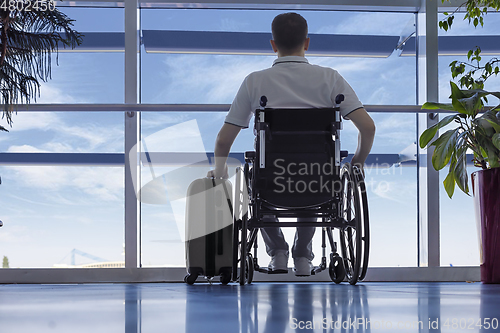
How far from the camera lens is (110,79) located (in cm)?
252

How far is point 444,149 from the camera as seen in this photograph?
A: 85.5 inches

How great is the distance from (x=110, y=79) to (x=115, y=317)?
1.78 metres

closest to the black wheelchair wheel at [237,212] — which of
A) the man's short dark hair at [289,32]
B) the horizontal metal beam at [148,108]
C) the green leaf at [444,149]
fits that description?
the man's short dark hair at [289,32]

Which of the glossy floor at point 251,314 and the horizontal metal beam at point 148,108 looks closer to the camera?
the glossy floor at point 251,314

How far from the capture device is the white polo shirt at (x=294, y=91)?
6.00 ft

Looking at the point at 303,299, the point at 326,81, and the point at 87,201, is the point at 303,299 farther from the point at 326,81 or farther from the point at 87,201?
the point at 87,201

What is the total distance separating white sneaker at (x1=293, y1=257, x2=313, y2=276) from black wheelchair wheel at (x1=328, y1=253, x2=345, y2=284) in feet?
0.38

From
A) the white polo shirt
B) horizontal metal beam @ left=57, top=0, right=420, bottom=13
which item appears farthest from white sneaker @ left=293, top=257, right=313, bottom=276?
horizontal metal beam @ left=57, top=0, right=420, bottom=13

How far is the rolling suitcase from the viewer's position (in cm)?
196

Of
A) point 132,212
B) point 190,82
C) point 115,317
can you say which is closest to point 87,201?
point 132,212

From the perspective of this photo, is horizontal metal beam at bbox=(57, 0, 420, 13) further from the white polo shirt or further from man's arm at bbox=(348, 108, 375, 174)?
man's arm at bbox=(348, 108, 375, 174)

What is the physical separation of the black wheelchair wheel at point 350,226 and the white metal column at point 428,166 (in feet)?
1.84

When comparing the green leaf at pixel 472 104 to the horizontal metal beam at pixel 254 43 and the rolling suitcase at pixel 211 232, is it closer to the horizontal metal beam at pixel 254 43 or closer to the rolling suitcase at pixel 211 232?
the horizontal metal beam at pixel 254 43

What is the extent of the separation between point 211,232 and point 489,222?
122 cm
